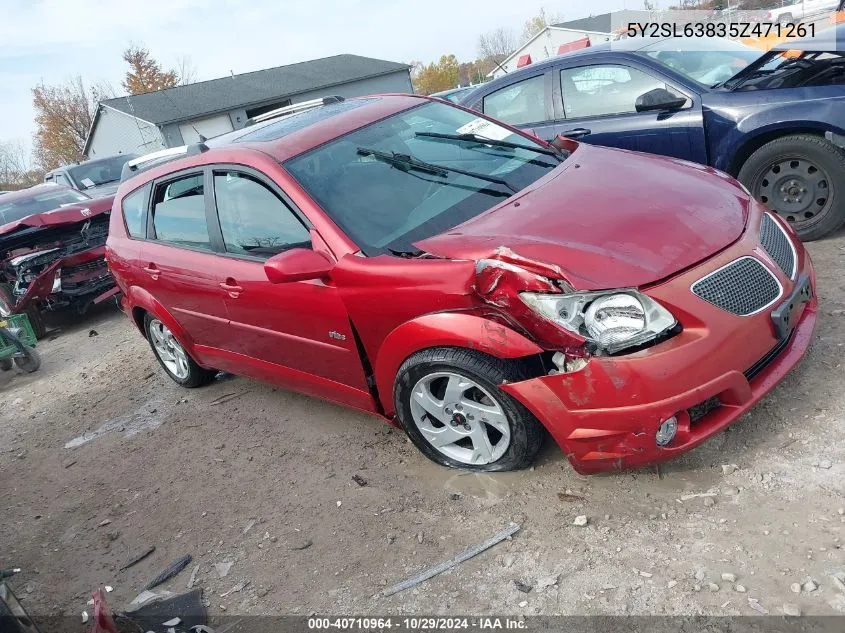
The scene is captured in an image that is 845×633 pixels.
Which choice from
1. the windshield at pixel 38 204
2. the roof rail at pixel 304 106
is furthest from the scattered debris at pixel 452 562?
the windshield at pixel 38 204

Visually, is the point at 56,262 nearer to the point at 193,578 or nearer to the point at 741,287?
the point at 193,578

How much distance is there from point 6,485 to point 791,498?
4.76m

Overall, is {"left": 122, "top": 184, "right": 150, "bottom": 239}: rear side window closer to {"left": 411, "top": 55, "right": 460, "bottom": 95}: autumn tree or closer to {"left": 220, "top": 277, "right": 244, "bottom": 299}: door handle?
{"left": 220, "top": 277, "right": 244, "bottom": 299}: door handle

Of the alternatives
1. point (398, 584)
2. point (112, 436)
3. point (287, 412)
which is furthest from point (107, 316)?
point (398, 584)

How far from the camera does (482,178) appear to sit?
11.8 ft

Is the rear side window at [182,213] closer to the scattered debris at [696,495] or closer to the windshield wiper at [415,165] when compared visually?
the windshield wiper at [415,165]

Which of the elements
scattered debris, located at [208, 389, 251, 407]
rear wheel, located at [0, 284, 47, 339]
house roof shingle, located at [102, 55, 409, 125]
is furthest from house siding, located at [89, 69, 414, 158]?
scattered debris, located at [208, 389, 251, 407]

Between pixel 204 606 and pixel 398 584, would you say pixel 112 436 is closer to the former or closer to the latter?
pixel 204 606

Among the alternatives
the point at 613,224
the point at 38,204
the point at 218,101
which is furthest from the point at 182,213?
the point at 218,101

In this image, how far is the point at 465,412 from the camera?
3.07m

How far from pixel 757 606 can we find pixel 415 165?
8.33ft

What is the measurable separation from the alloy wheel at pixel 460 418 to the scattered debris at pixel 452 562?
370mm

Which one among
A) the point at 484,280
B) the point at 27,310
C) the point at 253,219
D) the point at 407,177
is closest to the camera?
the point at 484,280

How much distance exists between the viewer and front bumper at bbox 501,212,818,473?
2.54 metres
